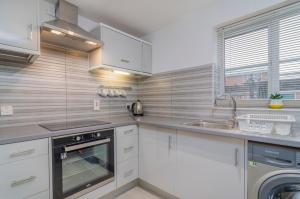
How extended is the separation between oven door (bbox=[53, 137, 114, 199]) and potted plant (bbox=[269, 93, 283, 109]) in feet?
5.51

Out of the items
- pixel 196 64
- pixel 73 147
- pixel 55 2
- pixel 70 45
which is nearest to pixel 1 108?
pixel 73 147

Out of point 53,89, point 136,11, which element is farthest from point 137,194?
point 136,11

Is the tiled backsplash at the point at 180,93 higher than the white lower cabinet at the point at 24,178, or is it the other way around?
the tiled backsplash at the point at 180,93

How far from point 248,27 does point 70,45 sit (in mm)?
2076

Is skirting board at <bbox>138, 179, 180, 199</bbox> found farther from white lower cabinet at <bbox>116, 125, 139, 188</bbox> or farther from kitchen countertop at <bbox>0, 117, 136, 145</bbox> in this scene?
kitchen countertop at <bbox>0, 117, 136, 145</bbox>

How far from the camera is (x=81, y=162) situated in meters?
1.61

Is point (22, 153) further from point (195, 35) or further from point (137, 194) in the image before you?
point (195, 35)

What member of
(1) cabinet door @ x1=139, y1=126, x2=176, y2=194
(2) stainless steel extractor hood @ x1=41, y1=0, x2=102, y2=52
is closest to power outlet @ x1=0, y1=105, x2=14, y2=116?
(2) stainless steel extractor hood @ x1=41, y1=0, x2=102, y2=52

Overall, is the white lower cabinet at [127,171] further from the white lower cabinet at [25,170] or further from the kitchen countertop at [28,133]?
the white lower cabinet at [25,170]

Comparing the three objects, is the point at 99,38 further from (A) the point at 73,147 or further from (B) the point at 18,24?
(A) the point at 73,147

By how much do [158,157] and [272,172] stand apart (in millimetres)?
1103

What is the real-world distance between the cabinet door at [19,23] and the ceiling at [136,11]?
0.50 metres

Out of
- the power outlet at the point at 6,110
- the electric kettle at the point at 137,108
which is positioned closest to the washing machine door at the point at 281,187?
the electric kettle at the point at 137,108

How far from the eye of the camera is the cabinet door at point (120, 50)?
1.95m
